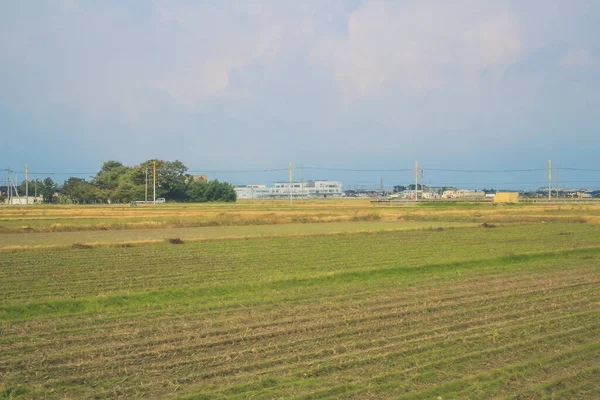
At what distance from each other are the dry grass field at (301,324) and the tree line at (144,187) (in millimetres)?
79802

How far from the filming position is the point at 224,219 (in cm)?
4334

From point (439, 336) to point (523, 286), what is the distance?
612 centimetres

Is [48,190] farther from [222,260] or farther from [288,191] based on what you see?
[222,260]

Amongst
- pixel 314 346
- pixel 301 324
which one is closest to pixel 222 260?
pixel 301 324

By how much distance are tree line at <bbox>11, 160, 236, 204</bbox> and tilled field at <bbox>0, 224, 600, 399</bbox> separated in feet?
270

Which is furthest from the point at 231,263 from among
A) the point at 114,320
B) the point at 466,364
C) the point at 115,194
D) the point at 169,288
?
the point at 115,194

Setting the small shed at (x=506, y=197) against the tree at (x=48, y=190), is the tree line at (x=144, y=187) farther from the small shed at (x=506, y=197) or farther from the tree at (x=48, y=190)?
the small shed at (x=506, y=197)

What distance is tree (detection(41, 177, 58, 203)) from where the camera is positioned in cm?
11994

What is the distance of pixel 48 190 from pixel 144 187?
3130cm

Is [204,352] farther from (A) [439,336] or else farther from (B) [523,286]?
(B) [523,286]

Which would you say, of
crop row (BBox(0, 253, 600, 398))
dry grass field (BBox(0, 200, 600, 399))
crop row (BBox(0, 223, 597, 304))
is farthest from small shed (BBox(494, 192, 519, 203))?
crop row (BBox(0, 253, 600, 398))

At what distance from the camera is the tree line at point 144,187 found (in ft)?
331

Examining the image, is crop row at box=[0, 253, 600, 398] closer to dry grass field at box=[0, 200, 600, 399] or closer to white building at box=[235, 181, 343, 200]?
dry grass field at box=[0, 200, 600, 399]

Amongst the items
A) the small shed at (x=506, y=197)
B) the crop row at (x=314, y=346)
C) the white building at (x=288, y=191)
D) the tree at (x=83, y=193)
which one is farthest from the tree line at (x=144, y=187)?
the crop row at (x=314, y=346)
